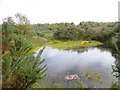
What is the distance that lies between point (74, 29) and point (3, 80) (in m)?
49.9

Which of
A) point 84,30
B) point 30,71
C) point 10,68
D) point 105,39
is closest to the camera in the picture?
point 10,68

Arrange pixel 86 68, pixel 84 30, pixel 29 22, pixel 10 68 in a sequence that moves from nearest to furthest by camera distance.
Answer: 1. pixel 10 68
2. pixel 86 68
3. pixel 29 22
4. pixel 84 30

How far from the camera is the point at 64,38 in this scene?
5825 cm

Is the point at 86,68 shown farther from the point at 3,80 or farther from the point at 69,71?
the point at 3,80

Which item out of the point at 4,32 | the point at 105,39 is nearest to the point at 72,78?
the point at 4,32

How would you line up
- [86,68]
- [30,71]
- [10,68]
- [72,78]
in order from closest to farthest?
[10,68] → [30,71] → [72,78] → [86,68]

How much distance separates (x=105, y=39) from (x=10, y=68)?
44055 mm

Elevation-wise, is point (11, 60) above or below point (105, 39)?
above

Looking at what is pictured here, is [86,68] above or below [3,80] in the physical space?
below

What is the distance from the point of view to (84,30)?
5709cm

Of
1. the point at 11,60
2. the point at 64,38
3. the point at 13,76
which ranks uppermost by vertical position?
the point at 11,60

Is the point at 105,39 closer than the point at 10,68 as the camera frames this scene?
No

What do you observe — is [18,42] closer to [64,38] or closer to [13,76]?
[13,76]

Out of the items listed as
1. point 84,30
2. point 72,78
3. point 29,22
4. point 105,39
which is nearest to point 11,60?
point 72,78
